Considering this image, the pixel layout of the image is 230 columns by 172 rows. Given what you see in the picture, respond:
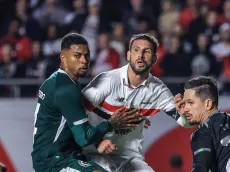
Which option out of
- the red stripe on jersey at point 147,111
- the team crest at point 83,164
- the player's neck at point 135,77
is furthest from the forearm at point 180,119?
the team crest at point 83,164

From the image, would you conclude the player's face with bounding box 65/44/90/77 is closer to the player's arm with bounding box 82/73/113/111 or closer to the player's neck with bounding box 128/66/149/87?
the player's arm with bounding box 82/73/113/111

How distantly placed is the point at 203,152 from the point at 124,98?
137 cm

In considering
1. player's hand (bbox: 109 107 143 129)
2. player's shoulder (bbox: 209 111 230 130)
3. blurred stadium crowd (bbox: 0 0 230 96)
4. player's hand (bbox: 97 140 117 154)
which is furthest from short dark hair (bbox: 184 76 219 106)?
blurred stadium crowd (bbox: 0 0 230 96)

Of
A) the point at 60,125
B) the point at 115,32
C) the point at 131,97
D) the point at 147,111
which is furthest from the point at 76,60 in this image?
the point at 115,32

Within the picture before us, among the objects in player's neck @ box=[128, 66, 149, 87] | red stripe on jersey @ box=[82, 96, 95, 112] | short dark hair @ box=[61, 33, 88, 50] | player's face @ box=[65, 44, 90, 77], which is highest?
short dark hair @ box=[61, 33, 88, 50]

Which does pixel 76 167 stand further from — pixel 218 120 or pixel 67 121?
pixel 218 120

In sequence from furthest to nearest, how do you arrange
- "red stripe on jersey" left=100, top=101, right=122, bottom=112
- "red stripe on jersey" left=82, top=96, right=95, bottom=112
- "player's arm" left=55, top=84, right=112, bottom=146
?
1. "red stripe on jersey" left=100, top=101, right=122, bottom=112
2. "red stripe on jersey" left=82, top=96, right=95, bottom=112
3. "player's arm" left=55, top=84, right=112, bottom=146

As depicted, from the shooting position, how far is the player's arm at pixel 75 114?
509 centimetres

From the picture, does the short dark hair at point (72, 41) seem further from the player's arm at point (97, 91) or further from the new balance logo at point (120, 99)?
the new balance logo at point (120, 99)

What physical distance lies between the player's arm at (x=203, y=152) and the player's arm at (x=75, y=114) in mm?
858

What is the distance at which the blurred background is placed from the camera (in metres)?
9.19

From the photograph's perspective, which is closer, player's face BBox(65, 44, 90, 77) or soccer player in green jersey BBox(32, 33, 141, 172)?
soccer player in green jersey BBox(32, 33, 141, 172)

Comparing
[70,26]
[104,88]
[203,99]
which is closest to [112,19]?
[70,26]

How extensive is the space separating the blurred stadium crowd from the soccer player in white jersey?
11.3 ft
